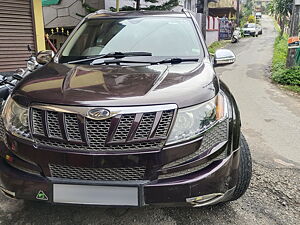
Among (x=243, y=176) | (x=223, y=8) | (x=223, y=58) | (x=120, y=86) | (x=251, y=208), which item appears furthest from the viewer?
(x=223, y=8)

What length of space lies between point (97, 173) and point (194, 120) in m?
0.66

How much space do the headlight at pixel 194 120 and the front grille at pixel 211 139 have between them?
0.13ft

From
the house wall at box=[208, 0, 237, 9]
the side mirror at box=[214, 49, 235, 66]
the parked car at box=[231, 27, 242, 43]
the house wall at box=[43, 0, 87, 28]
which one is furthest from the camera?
the house wall at box=[208, 0, 237, 9]

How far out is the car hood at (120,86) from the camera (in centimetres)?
173

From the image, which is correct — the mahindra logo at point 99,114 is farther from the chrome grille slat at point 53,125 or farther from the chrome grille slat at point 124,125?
the chrome grille slat at point 53,125

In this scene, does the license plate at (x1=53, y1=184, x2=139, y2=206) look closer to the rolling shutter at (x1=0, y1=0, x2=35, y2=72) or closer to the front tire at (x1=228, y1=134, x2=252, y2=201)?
the front tire at (x1=228, y1=134, x2=252, y2=201)

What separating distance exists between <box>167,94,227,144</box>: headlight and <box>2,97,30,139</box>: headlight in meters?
0.88

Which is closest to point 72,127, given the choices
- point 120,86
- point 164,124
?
point 120,86

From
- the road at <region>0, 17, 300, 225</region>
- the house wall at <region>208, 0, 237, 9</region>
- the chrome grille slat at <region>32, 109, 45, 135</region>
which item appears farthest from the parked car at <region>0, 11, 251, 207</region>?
the house wall at <region>208, 0, 237, 9</region>

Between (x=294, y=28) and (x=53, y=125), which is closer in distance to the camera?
(x=53, y=125)

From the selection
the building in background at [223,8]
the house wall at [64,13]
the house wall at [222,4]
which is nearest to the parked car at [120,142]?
the house wall at [64,13]

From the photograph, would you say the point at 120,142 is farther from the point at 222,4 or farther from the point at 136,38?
the point at 222,4

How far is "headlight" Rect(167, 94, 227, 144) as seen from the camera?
172cm

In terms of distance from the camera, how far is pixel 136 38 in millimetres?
2957
